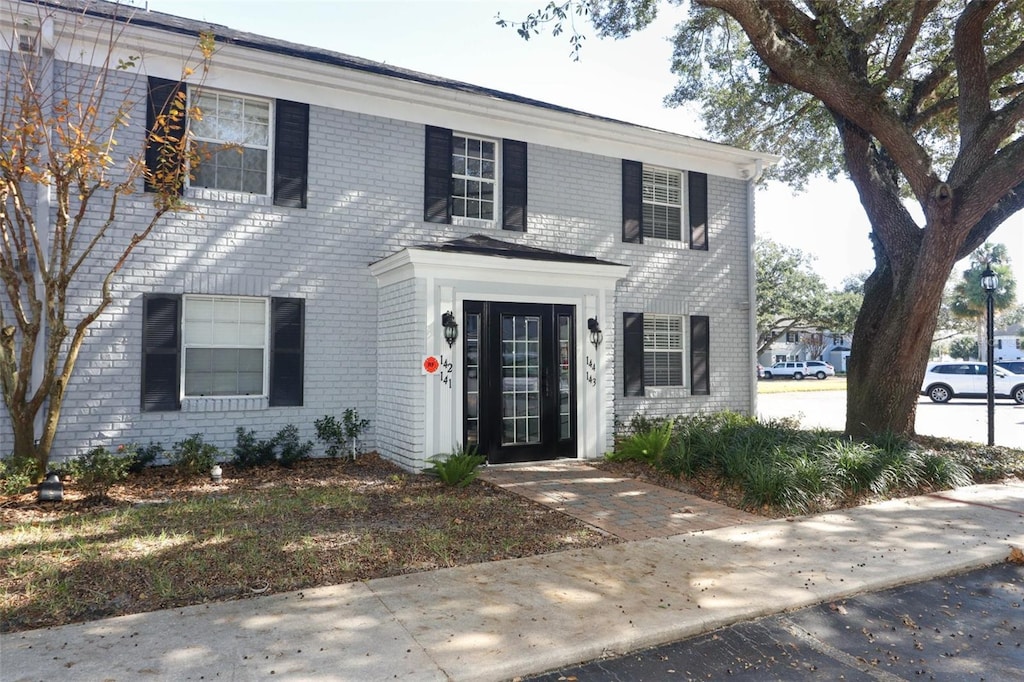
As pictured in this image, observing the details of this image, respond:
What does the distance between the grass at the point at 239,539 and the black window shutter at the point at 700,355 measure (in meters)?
5.71

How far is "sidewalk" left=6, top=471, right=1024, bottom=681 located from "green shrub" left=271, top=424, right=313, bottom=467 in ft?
14.7

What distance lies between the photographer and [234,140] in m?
8.57

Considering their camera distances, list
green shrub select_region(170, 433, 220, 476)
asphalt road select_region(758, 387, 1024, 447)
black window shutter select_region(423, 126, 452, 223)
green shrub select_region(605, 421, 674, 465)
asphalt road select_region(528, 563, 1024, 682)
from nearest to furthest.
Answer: asphalt road select_region(528, 563, 1024, 682) → green shrub select_region(170, 433, 220, 476) → green shrub select_region(605, 421, 674, 465) → black window shutter select_region(423, 126, 452, 223) → asphalt road select_region(758, 387, 1024, 447)

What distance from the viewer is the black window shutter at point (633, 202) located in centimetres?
1123

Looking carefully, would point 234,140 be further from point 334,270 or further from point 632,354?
point 632,354

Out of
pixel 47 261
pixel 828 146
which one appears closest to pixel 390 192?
pixel 47 261

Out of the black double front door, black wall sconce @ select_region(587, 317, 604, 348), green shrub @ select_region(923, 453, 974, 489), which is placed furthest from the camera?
black wall sconce @ select_region(587, 317, 604, 348)

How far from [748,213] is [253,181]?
904cm

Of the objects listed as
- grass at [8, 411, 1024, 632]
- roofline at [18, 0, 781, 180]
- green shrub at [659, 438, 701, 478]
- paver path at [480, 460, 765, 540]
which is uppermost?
roofline at [18, 0, 781, 180]

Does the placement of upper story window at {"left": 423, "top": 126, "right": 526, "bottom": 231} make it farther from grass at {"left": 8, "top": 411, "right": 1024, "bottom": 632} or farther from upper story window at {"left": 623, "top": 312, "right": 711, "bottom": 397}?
grass at {"left": 8, "top": 411, "right": 1024, "bottom": 632}

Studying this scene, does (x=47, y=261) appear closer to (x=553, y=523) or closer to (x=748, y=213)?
(x=553, y=523)

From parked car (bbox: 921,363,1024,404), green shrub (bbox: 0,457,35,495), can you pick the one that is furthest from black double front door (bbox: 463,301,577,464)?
parked car (bbox: 921,363,1024,404)

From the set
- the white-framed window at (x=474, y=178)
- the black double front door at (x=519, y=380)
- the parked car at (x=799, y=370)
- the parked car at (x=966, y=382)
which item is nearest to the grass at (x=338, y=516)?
the black double front door at (x=519, y=380)

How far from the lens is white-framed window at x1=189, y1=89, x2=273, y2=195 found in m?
8.38
